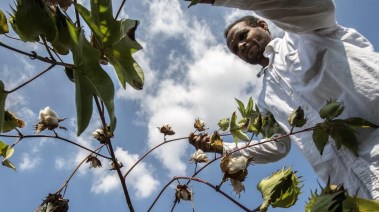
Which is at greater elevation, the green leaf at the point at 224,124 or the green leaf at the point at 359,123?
the green leaf at the point at 224,124

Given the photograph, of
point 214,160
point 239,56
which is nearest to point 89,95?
point 214,160

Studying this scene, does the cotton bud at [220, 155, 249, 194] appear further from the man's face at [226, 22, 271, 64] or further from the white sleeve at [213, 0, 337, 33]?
the man's face at [226, 22, 271, 64]

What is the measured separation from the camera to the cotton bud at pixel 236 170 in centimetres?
88

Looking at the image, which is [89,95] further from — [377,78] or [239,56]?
[239,56]

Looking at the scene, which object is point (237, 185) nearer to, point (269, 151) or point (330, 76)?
point (330, 76)

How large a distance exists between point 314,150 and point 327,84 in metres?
0.24

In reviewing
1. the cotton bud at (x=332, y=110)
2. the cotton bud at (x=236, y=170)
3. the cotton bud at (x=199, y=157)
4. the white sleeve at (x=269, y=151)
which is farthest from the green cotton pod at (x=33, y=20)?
the white sleeve at (x=269, y=151)

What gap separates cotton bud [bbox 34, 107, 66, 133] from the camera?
995 millimetres

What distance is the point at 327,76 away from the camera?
1.18 metres

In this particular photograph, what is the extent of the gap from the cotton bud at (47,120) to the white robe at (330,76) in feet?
1.64

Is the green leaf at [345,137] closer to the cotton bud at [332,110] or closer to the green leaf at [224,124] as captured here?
the cotton bud at [332,110]

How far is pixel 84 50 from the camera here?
2.08 ft

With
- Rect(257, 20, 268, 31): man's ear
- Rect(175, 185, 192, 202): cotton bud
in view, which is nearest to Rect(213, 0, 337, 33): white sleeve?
Rect(175, 185, 192, 202): cotton bud

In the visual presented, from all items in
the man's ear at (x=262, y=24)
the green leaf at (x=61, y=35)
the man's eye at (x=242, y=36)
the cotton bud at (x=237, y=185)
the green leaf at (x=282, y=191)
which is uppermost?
the man's ear at (x=262, y=24)
